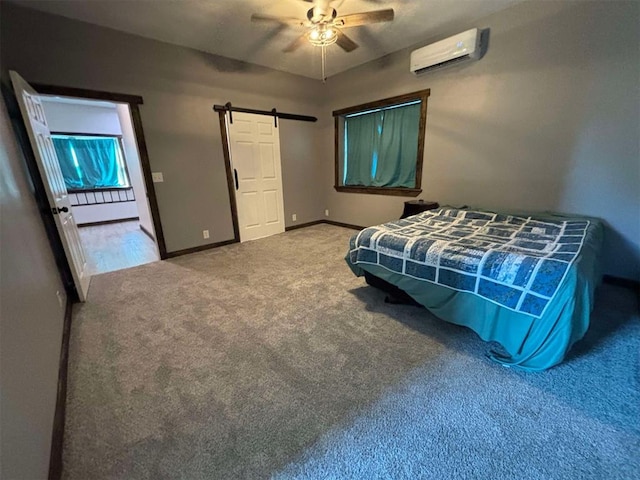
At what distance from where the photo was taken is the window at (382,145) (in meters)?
3.70

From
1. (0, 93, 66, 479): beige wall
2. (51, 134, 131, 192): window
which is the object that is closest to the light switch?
(0, 93, 66, 479): beige wall

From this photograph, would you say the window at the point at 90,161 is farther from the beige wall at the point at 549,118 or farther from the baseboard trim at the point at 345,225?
the beige wall at the point at 549,118

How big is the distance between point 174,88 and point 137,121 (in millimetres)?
636

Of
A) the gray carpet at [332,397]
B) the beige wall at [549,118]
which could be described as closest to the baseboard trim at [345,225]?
the beige wall at [549,118]

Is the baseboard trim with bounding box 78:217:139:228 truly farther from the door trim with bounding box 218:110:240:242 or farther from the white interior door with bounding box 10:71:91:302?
the door trim with bounding box 218:110:240:242

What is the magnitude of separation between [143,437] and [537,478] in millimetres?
1662

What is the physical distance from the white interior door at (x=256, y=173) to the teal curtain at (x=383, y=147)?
1.30 metres

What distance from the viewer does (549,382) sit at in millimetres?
1422

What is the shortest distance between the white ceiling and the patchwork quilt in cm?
216

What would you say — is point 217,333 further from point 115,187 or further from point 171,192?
point 115,187

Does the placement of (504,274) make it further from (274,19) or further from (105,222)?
(105,222)

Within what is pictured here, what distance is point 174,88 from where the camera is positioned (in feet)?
10.8

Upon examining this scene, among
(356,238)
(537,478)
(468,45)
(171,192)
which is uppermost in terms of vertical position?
(468,45)

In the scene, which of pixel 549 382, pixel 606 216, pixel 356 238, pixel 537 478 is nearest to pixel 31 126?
pixel 356 238
